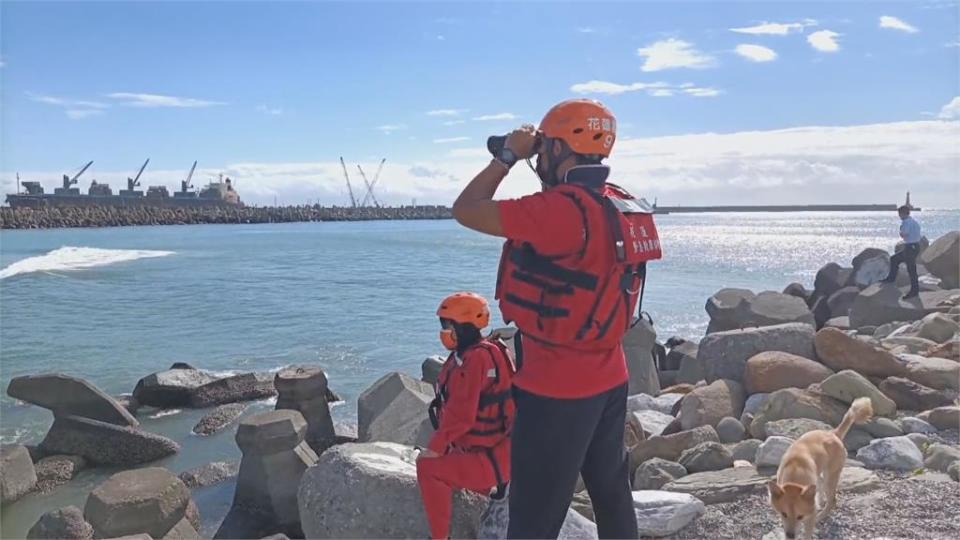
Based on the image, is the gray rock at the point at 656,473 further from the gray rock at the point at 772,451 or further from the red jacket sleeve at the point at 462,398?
the red jacket sleeve at the point at 462,398

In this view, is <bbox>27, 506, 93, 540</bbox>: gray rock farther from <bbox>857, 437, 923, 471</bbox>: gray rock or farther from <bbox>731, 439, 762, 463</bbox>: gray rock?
<bbox>857, 437, 923, 471</bbox>: gray rock

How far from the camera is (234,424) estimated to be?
12.7 m

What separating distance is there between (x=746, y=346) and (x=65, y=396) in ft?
30.0

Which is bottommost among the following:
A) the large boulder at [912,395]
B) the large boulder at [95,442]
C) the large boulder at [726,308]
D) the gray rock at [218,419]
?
the gray rock at [218,419]

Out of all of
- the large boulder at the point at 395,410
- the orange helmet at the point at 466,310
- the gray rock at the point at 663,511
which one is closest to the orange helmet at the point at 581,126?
the orange helmet at the point at 466,310

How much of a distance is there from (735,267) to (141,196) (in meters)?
116

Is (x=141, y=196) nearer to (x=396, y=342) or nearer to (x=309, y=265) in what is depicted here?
(x=309, y=265)

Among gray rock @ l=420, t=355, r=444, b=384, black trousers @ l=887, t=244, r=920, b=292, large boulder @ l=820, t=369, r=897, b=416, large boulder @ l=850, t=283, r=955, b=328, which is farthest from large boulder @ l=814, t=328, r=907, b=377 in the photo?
black trousers @ l=887, t=244, r=920, b=292

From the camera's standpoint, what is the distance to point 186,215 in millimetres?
129000

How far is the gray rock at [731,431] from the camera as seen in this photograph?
727 centimetres

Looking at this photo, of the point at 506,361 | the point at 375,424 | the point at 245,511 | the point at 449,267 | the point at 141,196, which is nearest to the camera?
the point at 506,361

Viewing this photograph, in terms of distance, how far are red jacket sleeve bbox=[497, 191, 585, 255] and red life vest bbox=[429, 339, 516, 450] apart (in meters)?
1.62

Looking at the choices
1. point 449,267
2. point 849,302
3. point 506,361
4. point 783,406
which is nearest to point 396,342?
point 849,302

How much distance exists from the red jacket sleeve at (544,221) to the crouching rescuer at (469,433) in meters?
1.61
